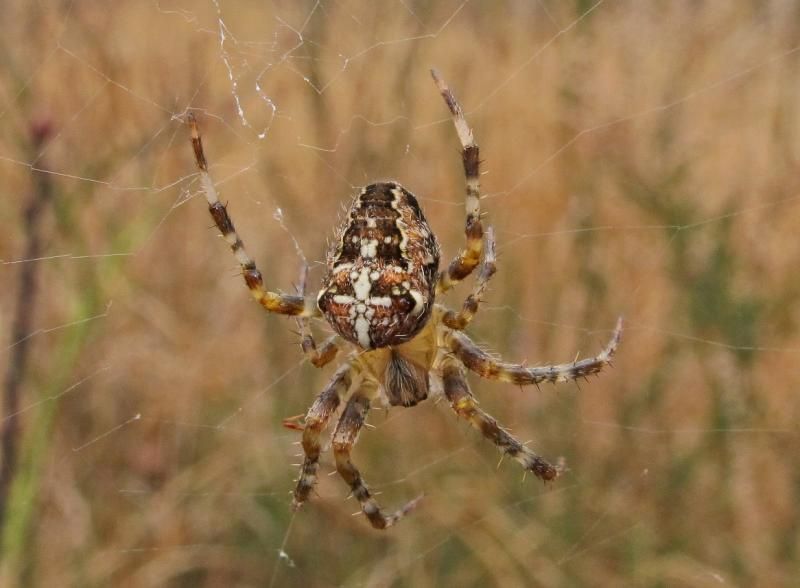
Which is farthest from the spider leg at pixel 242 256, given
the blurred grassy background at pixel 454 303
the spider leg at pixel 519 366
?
the spider leg at pixel 519 366

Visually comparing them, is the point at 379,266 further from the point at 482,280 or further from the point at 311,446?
the point at 311,446

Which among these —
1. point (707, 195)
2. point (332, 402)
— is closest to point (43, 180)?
point (332, 402)

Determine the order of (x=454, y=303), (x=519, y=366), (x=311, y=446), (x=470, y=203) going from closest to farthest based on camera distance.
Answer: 1. (x=470, y=203)
2. (x=519, y=366)
3. (x=311, y=446)
4. (x=454, y=303)

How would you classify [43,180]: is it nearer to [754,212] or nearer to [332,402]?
[332,402]

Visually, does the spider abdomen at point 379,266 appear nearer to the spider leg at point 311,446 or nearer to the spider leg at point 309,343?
the spider leg at point 309,343

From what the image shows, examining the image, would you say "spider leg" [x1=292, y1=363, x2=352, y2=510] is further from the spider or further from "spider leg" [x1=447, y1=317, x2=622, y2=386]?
"spider leg" [x1=447, y1=317, x2=622, y2=386]

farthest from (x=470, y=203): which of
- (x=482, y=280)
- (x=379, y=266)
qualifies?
(x=379, y=266)

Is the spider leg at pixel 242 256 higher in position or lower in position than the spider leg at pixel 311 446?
higher
